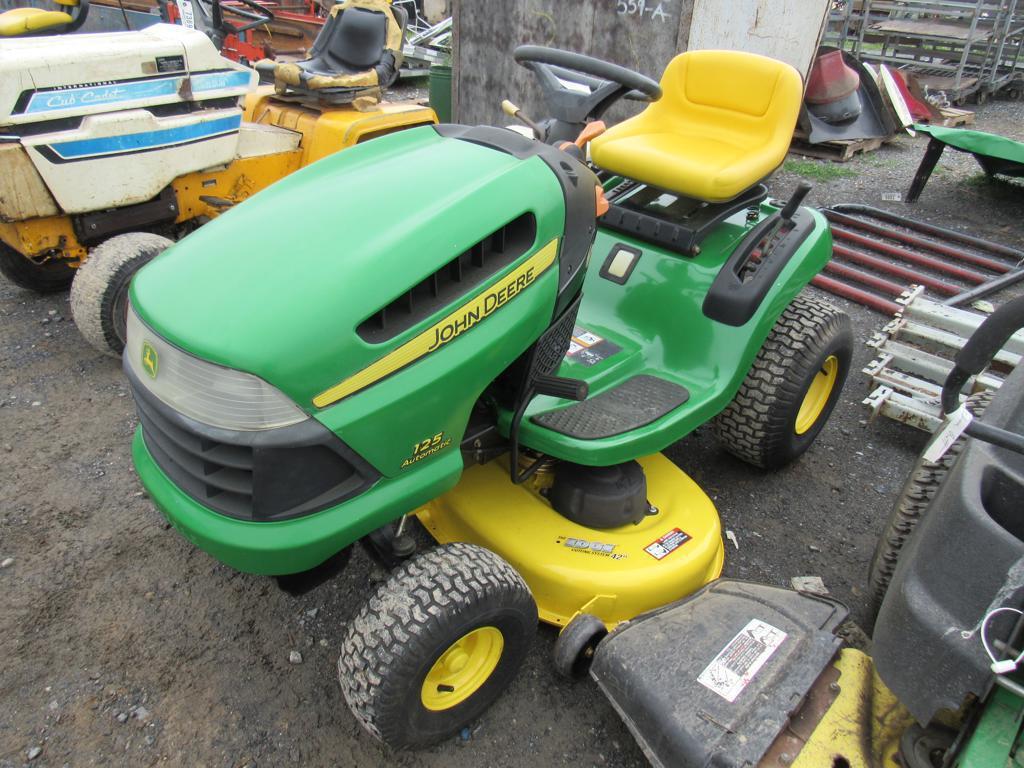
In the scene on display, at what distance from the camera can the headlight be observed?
4.27ft

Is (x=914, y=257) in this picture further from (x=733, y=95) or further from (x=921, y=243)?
(x=733, y=95)

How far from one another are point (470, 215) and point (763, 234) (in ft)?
4.19

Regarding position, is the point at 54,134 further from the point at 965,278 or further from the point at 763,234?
the point at 965,278

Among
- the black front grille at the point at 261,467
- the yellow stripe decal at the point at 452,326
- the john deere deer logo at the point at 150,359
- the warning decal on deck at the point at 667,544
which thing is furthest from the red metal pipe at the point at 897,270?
the john deere deer logo at the point at 150,359

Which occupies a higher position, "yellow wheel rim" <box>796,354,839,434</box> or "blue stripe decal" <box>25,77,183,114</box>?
"blue stripe decal" <box>25,77,183,114</box>

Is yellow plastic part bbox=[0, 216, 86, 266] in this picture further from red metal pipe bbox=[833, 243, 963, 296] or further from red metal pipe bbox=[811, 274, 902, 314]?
red metal pipe bbox=[833, 243, 963, 296]

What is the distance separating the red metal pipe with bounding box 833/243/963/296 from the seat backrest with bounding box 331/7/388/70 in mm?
2958

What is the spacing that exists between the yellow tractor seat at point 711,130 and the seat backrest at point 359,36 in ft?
7.62

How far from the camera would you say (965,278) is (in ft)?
13.4

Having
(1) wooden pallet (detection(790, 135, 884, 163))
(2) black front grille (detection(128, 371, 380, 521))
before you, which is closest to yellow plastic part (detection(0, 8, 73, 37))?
(2) black front grille (detection(128, 371, 380, 521))

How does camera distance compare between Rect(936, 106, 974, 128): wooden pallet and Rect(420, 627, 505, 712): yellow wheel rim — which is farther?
Rect(936, 106, 974, 128): wooden pallet

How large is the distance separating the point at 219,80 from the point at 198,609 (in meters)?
2.47

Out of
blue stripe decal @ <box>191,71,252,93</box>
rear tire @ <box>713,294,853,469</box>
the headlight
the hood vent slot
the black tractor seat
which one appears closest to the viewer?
the headlight

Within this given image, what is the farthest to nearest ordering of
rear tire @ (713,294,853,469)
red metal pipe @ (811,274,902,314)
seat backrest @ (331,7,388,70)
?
1. seat backrest @ (331,7,388,70)
2. red metal pipe @ (811,274,902,314)
3. rear tire @ (713,294,853,469)
